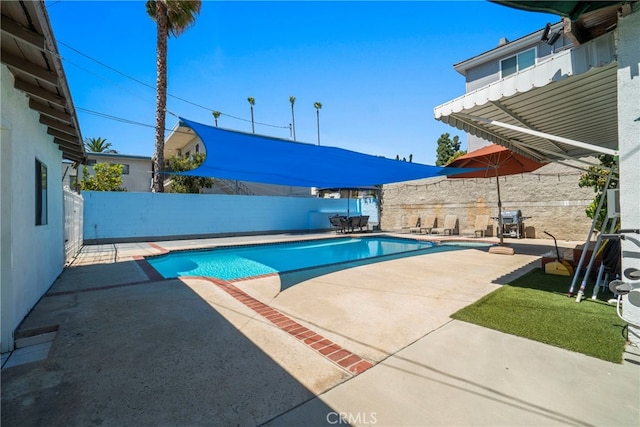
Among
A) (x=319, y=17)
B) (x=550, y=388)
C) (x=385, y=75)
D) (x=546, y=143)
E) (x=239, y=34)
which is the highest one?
(x=239, y=34)

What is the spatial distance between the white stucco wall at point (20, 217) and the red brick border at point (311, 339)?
2.54 m

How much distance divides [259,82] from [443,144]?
39540 mm

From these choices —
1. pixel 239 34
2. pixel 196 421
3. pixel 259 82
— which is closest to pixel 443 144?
pixel 259 82

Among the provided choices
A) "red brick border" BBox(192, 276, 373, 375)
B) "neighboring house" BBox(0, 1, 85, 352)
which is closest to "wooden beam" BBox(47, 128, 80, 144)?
"neighboring house" BBox(0, 1, 85, 352)

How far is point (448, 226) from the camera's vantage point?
598 inches

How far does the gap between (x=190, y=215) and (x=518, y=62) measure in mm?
18090

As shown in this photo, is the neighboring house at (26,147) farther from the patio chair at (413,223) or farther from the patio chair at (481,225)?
the patio chair at (413,223)

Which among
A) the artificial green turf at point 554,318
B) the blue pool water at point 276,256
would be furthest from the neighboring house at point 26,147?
the artificial green turf at point 554,318

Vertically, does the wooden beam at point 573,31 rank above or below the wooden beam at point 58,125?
above

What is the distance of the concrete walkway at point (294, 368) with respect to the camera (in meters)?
1.94

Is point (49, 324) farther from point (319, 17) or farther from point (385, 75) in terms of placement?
point (385, 75)

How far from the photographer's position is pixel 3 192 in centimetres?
293
